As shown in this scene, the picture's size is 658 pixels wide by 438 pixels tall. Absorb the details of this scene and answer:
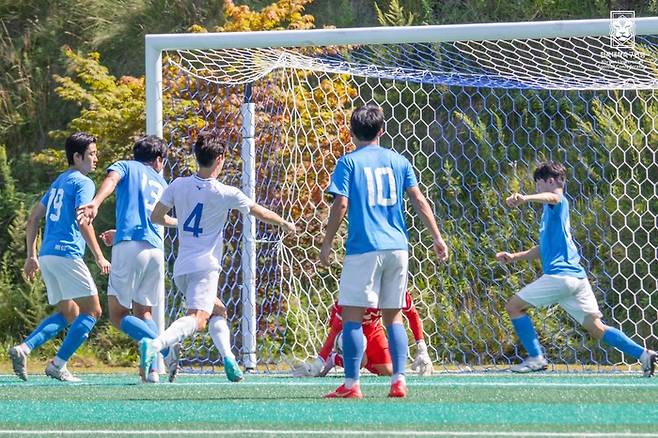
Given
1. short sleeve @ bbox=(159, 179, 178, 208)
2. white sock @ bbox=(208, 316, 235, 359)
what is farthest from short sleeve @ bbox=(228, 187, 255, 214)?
white sock @ bbox=(208, 316, 235, 359)

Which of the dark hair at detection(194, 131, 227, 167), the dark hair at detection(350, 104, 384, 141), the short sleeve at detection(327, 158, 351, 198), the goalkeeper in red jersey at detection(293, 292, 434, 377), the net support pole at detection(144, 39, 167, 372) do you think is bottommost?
the goalkeeper in red jersey at detection(293, 292, 434, 377)

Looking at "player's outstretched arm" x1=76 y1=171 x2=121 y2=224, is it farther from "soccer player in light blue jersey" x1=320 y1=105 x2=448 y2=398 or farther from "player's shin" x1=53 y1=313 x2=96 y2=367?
"soccer player in light blue jersey" x1=320 y1=105 x2=448 y2=398

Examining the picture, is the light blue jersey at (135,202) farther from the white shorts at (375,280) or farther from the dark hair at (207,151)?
the white shorts at (375,280)

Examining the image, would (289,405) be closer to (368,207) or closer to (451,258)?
(368,207)

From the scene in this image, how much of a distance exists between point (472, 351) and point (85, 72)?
6.71m

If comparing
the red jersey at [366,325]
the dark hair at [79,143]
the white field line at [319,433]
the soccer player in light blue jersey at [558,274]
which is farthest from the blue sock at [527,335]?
the white field line at [319,433]

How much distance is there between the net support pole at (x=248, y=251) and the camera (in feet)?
35.0

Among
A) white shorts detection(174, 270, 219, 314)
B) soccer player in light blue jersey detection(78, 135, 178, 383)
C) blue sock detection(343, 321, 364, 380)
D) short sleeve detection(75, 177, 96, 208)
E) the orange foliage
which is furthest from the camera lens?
the orange foliage

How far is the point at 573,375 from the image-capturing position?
9594 mm

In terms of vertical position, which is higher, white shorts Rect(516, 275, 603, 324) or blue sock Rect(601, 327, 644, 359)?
white shorts Rect(516, 275, 603, 324)

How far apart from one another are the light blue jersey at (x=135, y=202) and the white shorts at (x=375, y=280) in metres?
2.10

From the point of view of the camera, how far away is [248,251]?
10727 mm

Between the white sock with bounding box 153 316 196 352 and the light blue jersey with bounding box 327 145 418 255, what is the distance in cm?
124

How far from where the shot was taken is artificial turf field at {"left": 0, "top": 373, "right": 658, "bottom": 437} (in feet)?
19.6
